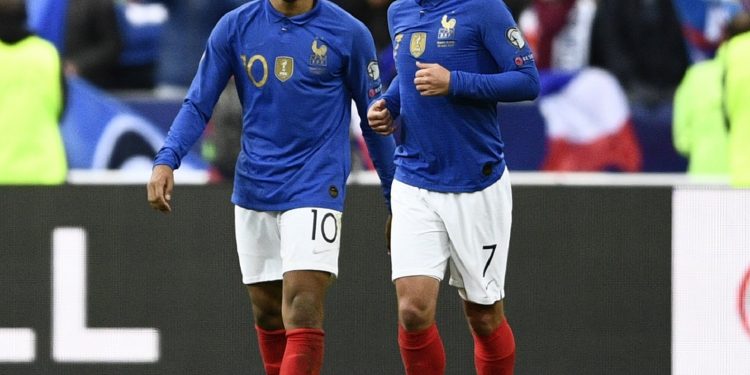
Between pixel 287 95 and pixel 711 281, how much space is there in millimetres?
2145

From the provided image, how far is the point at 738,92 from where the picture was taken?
828 centimetres

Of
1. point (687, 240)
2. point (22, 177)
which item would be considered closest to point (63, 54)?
point (22, 177)

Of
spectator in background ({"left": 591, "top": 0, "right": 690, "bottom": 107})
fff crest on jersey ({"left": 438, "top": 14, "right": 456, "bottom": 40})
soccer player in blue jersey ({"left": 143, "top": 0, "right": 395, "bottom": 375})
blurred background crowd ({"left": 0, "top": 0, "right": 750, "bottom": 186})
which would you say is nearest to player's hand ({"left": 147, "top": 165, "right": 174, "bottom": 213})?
soccer player in blue jersey ({"left": 143, "top": 0, "right": 395, "bottom": 375})

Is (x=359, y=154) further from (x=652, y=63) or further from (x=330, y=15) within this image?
(x=330, y=15)

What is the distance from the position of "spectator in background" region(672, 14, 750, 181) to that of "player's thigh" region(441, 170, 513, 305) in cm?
290

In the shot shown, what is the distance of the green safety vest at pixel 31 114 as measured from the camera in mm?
8250

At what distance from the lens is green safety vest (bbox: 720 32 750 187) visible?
26.6ft

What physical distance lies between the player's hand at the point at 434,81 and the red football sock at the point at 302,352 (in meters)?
0.96

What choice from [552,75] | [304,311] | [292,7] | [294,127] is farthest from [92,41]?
[304,311]

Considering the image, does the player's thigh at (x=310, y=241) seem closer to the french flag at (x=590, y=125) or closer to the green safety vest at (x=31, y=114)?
the green safety vest at (x=31, y=114)

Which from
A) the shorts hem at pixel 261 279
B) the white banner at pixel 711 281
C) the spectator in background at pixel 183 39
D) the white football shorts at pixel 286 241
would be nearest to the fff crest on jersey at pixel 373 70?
the white football shorts at pixel 286 241

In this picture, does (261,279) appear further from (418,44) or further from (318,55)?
(418,44)

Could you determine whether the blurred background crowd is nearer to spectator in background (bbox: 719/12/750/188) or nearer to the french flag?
the french flag

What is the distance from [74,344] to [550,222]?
2144mm
